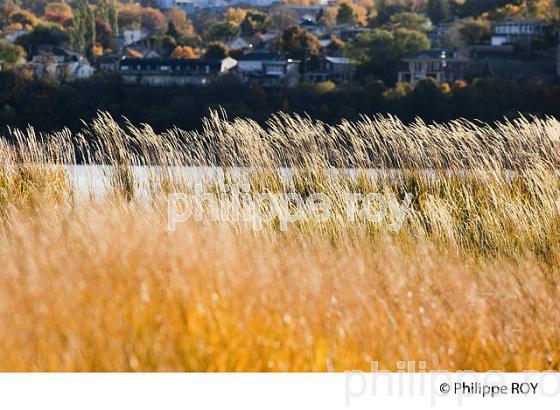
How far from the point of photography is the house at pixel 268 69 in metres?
38.1

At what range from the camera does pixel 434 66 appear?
4353 cm

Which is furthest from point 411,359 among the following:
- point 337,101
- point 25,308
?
point 337,101

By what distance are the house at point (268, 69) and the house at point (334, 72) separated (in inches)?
26.5

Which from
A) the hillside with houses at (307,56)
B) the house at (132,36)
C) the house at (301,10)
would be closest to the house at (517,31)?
the hillside with houses at (307,56)

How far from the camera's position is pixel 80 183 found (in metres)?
8.02

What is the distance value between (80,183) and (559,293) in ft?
12.4

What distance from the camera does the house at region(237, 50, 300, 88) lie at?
38.1m

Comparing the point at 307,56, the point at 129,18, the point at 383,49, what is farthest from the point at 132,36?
the point at 383,49

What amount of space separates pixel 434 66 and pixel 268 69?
6.61 meters

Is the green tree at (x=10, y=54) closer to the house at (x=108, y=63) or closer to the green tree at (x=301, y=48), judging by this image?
the house at (x=108, y=63)

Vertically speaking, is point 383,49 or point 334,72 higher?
point 334,72

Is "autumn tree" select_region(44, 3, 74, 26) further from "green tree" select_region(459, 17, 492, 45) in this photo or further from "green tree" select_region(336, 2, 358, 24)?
"green tree" select_region(459, 17, 492, 45)
